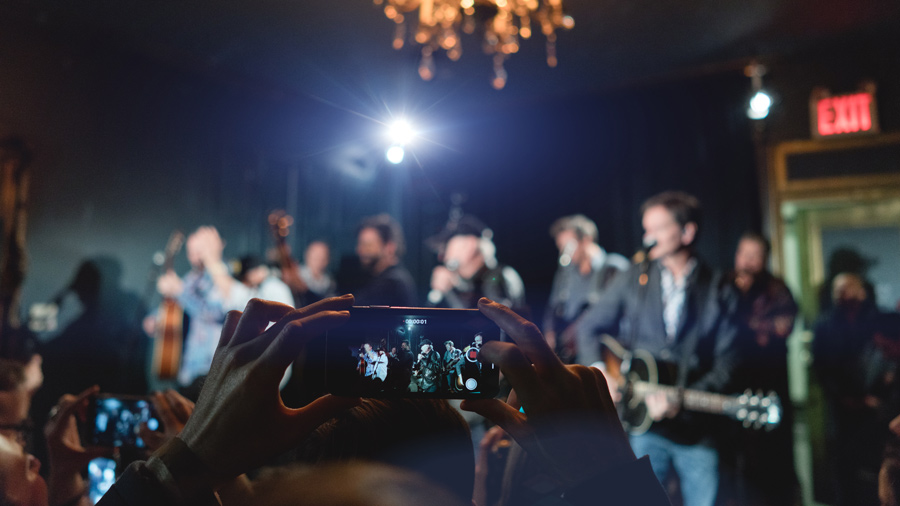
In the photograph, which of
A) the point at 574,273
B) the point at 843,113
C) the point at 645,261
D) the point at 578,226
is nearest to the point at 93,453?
the point at 645,261

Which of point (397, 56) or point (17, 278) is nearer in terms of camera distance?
point (17, 278)

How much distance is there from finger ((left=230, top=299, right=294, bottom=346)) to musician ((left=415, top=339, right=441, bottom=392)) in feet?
0.75

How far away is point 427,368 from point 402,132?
4592mm

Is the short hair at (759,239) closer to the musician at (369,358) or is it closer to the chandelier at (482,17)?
the chandelier at (482,17)

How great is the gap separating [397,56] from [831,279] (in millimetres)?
3738

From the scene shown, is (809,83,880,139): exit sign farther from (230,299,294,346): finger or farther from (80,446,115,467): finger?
(80,446,115,467): finger

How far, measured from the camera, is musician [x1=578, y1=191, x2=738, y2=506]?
2700 mm

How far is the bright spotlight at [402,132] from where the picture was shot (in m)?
5.08

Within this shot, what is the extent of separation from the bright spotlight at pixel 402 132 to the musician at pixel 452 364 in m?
4.38

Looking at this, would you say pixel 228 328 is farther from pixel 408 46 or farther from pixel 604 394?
pixel 408 46

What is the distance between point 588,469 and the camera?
0.58 m

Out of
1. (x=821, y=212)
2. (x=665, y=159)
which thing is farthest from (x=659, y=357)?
(x=821, y=212)

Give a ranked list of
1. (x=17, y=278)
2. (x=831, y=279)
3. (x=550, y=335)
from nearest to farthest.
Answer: (x=17, y=278) → (x=831, y=279) → (x=550, y=335)

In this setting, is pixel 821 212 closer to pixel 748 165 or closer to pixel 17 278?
pixel 748 165
